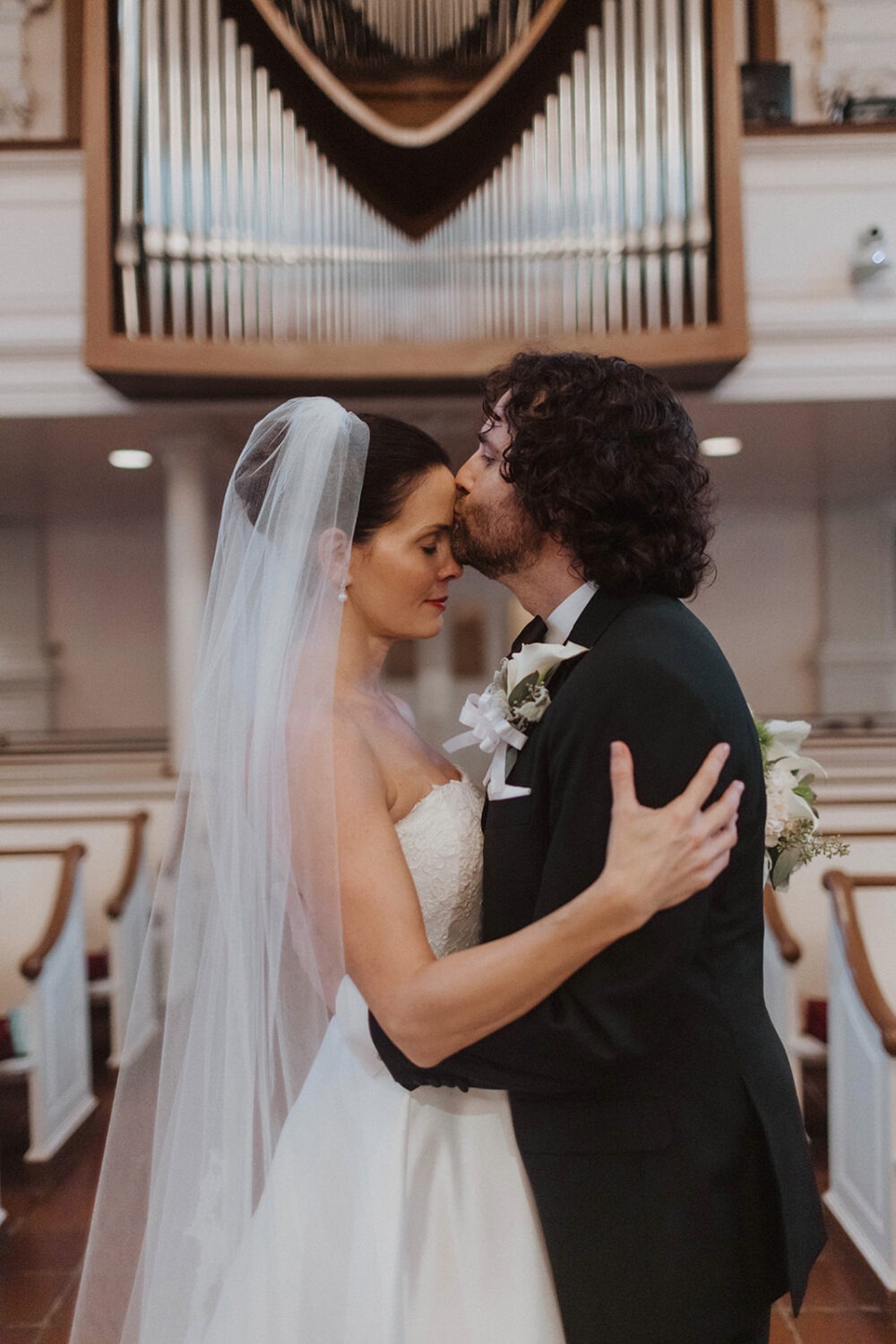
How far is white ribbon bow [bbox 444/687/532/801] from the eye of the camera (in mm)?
1615

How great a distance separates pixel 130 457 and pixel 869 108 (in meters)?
4.56

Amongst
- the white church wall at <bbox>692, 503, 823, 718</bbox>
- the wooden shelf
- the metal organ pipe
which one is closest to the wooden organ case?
the metal organ pipe

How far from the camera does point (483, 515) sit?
1791 mm

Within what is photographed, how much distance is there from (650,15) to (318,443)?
161 inches

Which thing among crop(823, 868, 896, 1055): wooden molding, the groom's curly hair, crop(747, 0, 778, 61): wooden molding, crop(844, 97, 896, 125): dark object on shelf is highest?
crop(747, 0, 778, 61): wooden molding

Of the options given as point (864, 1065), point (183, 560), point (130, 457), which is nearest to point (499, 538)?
point (864, 1065)

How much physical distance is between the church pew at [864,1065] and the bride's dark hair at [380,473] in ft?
7.28

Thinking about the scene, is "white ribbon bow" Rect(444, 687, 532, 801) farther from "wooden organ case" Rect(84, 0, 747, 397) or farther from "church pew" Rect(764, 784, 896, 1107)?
"wooden organ case" Rect(84, 0, 747, 397)

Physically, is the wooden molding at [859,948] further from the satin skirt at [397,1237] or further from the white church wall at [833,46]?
the white church wall at [833,46]

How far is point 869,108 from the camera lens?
587 centimetres

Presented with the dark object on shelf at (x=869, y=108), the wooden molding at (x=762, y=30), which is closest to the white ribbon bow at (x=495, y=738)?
the dark object on shelf at (x=869, y=108)

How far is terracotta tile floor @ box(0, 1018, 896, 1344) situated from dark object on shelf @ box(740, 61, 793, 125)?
15.9 feet

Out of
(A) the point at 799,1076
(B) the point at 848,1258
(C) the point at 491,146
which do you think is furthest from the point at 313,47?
(B) the point at 848,1258

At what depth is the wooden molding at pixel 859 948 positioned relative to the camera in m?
3.15
